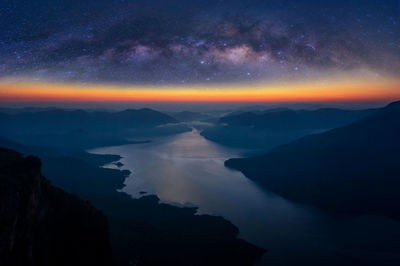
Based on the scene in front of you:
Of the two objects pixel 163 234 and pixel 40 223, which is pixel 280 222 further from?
pixel 40 223

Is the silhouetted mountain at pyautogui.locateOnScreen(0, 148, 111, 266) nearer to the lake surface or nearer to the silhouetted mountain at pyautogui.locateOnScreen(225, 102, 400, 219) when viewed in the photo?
the lake surface

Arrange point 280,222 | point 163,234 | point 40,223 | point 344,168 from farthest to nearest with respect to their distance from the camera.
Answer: point 344,168
point 280,222
point 163,234
point 40,223

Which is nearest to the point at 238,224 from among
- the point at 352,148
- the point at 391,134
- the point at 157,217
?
the point at 157,217

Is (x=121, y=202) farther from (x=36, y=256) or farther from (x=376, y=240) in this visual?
(x=376, y=240)

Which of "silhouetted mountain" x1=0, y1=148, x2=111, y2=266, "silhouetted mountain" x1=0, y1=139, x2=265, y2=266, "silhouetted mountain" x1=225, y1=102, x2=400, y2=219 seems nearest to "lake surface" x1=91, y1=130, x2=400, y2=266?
"silhouetted mountain" x1=0, y1=139, x2=265, y2=266

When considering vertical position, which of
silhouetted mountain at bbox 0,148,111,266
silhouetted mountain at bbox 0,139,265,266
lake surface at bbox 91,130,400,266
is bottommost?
lake surface at bbox 91,130,400,266

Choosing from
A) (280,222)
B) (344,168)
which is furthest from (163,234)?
(344,168)
